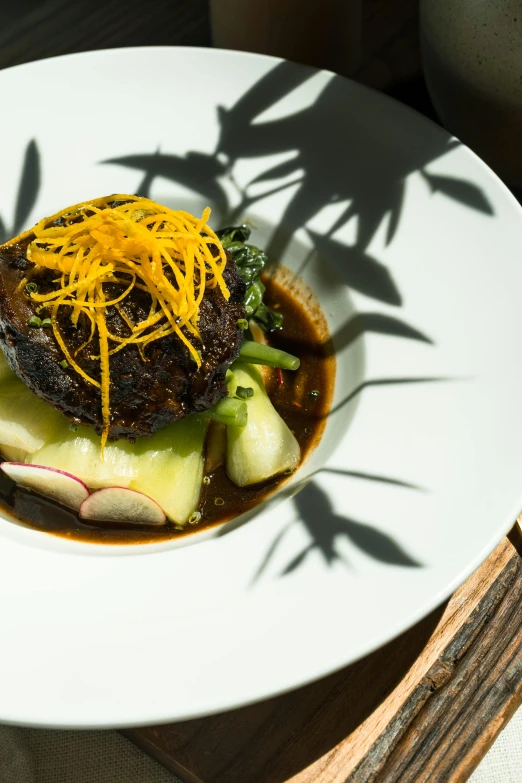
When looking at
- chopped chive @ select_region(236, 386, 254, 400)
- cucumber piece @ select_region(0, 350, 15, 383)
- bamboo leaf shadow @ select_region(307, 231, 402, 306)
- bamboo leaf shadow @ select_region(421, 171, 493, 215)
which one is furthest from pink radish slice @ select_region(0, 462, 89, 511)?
bamboo leaf shadow @ select_region(421, 171, 493, 215)

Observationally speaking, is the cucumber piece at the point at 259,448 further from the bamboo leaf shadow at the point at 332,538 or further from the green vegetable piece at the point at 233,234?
the green vegetable piece at the point at 233,234

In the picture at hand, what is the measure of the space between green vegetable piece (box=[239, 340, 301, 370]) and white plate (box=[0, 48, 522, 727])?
0.24 m

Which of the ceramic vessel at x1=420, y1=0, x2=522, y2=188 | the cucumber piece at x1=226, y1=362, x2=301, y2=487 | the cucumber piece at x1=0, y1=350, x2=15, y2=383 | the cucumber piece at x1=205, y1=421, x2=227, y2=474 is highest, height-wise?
the ceramic vessel at x1=420, y1=0, x2=522, y2=188

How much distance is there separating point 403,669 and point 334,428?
94 centimetres

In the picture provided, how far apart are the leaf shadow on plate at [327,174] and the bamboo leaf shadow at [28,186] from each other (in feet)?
1.15

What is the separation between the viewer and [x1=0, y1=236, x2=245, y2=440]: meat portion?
2.76m

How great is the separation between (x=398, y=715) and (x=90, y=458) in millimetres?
1441

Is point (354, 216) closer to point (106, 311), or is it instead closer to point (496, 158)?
point (496, 158)

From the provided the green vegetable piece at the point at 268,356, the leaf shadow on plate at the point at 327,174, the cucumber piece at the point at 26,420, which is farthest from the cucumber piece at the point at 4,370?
the leaf shadow on plate at the point at 327,174

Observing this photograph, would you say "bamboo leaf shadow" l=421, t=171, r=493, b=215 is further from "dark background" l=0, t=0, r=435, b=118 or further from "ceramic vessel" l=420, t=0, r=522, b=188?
"dark background" l=0, t=0, r=435, b=118

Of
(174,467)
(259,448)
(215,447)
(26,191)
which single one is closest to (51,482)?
(174,467)

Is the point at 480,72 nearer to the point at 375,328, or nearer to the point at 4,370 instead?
the point at 375,328

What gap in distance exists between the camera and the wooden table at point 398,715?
2373mm

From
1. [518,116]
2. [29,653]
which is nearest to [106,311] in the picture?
[29,653]
